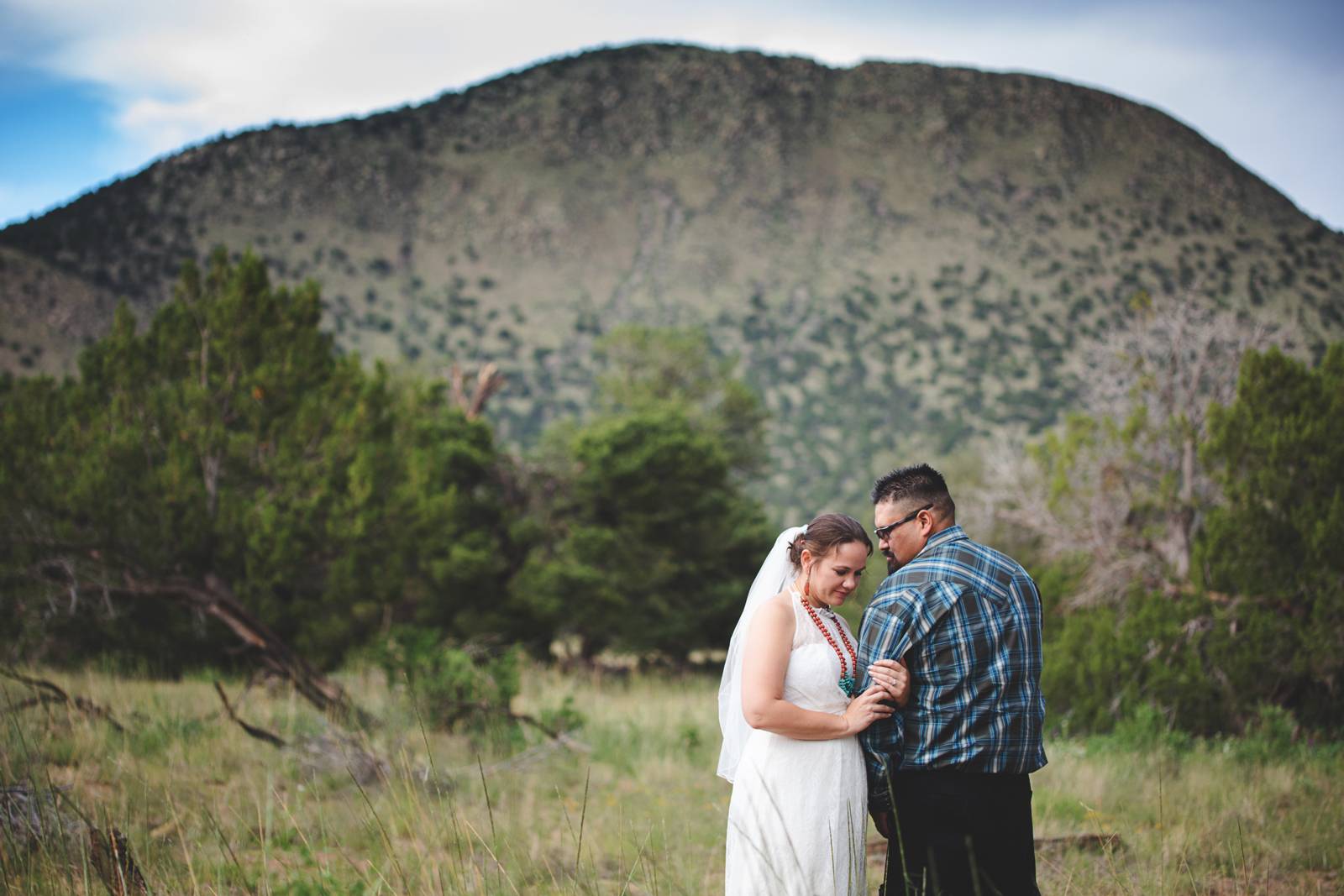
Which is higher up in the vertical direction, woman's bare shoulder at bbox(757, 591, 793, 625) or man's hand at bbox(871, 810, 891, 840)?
woman's bare shoulder at bbox(757, 591, 793, 625)

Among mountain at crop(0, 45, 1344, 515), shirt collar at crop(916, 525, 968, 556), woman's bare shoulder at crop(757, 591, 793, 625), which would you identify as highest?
mountain at crop(0, 45, 1344, 515)

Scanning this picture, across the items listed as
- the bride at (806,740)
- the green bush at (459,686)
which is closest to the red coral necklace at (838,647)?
the bride at (806,740)

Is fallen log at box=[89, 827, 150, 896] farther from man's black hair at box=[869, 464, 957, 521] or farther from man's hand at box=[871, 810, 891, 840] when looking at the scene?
man's black hair at box=[869, 464, 957, 521]

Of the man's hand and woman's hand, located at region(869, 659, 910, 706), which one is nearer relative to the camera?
woman's hand, located at region(869, 659, 910, 706)

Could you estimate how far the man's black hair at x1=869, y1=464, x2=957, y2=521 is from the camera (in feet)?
10.2

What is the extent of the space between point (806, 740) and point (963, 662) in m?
0.59

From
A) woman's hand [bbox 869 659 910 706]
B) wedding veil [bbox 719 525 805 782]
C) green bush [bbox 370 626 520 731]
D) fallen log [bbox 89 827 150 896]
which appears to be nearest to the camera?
woman's hand [bbox 869 659 910 706]

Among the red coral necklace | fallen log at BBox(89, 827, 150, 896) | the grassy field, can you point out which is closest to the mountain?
the grassy field

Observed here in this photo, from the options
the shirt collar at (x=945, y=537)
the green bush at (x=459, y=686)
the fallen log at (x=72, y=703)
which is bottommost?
the green bush at (x=459, y=686)

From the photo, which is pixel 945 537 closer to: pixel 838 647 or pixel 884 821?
pixel 838 647

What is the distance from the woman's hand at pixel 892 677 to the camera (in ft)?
9.22

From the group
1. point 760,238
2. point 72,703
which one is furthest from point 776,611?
point 760,238

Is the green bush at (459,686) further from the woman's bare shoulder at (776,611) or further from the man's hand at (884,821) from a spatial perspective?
the woman's bare shoulder at (776,611)

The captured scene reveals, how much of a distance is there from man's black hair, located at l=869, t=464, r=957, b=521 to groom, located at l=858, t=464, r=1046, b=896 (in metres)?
0.20
